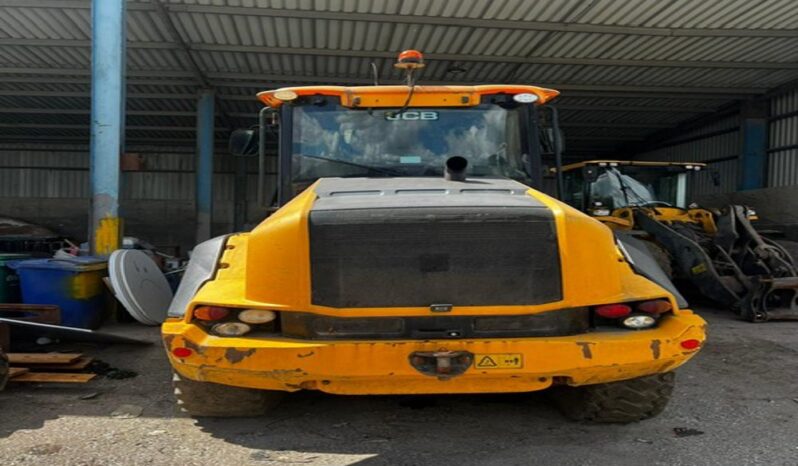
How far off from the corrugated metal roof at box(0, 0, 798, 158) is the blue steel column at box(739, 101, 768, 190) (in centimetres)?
75

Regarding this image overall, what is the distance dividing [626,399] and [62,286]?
5620 mm

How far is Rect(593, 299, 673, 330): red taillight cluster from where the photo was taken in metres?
3.31

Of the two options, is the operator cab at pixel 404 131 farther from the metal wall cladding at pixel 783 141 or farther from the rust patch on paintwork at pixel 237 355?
the metal wall cladding at pixel 783 141

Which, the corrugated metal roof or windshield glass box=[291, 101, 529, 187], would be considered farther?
the corrugated metal roof

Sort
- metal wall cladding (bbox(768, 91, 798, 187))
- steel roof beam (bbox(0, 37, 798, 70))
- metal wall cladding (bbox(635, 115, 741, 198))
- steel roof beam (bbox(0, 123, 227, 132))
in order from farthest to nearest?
steel roof beam (bbox(0, 123, 227, 132)) < metal wall cladding (bbox(635, 115, 741, 198)) < metal wall cladding (bbox(768, 91, 798, 187)) < steel roof beam (bbox(0, 37, 798, 70))

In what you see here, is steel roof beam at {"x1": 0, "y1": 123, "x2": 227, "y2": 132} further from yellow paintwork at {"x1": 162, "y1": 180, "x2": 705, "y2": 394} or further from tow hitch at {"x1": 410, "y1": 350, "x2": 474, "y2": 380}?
tow hitch at {"x1": 410, "y1": 350, "x2": 474, "y2": 380}

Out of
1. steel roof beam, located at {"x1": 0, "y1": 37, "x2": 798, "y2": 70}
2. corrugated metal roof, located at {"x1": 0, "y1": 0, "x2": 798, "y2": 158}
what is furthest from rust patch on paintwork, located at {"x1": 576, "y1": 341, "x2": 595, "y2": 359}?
steel roof beam, located at {"x1": 0, "y1": 37, "x2": 798, "y2": 70}

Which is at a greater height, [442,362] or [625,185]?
[625,185]

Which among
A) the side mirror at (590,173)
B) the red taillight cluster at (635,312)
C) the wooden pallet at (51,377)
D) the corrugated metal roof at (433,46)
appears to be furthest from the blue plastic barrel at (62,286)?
the side mirror at (590,173)

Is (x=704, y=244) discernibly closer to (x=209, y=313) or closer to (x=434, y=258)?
(x=434, y=258)

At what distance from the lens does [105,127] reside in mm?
7453

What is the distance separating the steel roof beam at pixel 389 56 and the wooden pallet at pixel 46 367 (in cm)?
762

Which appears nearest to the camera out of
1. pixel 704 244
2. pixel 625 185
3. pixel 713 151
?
pixel 704 244

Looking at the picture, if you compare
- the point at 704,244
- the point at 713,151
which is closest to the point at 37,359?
the point at 704,244
